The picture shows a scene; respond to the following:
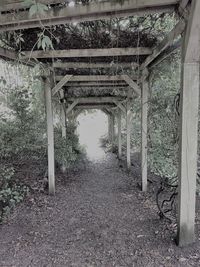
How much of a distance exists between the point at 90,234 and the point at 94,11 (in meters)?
2.88

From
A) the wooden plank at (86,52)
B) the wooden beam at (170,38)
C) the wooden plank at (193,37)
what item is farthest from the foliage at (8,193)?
the wooden plank at (193,37)

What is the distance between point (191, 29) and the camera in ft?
8.31

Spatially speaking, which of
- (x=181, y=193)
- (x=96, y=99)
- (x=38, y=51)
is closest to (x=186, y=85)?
(x=181, y=193)

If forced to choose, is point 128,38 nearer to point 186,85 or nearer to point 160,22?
point 160,22

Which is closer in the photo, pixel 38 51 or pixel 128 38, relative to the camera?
pixel 128 38

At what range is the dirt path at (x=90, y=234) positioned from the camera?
9.51 feet

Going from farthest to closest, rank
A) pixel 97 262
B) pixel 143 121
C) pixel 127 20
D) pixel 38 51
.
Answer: pixel 143 121, pixel 38 51, pixel 127 20, pixel 97 262

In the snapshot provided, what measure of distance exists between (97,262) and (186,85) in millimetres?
2264

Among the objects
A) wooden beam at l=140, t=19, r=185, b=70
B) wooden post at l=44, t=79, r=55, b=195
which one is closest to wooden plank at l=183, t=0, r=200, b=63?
wooden beam at l=140, t=19, r=185, b=70

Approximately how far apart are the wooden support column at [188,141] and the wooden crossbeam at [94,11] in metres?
0.53

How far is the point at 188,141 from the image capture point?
2975 mm

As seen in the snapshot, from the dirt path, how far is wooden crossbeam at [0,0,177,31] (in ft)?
8.66

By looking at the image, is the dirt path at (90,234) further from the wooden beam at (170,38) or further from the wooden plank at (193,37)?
the wooden beam at (170,38)

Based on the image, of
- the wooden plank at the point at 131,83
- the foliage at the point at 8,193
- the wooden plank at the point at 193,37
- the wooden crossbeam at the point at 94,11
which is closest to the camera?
the wooden plank at the point at 193,37
